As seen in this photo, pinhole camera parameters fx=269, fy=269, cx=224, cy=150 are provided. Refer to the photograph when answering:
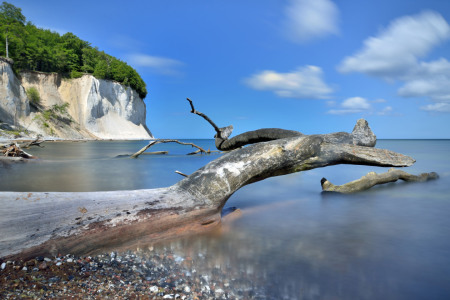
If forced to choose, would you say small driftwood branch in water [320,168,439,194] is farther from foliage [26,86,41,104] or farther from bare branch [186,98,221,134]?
foliage [26,86,41,104]

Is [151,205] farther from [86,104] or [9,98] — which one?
[86,104]

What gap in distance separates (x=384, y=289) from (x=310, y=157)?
1.98m

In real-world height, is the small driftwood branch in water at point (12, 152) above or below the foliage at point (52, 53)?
below

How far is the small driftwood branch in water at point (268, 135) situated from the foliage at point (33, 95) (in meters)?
54.8

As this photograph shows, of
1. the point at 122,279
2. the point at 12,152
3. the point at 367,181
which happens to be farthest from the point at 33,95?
the point at 122,279

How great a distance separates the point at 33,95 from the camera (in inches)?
1919

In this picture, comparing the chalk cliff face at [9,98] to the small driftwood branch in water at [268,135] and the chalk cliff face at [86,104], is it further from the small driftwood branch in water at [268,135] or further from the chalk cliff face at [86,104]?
the small driftwood branch in water at [268,135]

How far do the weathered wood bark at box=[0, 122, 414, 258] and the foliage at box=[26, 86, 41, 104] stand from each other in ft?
185

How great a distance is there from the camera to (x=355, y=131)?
4.52 meters

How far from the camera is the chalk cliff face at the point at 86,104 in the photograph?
4509 cm

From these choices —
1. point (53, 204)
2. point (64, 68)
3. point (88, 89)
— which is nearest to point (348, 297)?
point (53, 204)

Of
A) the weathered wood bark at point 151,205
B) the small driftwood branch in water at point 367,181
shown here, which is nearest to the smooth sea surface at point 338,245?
the weathered wood bark at point 151,205

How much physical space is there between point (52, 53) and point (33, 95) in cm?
1244

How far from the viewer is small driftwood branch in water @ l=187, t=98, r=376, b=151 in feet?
14.6
